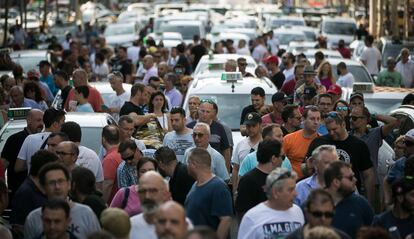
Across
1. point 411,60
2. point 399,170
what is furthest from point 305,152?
point 411,60

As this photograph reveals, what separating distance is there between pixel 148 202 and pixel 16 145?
5183 millimetres

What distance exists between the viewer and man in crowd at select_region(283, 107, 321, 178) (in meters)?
14.5

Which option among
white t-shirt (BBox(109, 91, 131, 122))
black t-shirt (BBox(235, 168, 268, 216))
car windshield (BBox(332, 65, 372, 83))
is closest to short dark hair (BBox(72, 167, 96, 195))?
black t-shirt (BBox(235, 168, 268, 216))

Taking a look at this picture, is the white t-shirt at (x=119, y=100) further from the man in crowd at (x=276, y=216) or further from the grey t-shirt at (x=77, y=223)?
the man in crowd at (x=276, y=216)

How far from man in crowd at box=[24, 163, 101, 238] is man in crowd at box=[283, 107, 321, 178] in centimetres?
391

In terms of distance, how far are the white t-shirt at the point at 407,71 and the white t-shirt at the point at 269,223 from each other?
1895 centimetres

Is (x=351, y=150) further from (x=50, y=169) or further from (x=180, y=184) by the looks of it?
(x=50, y=169)

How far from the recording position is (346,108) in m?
17.0

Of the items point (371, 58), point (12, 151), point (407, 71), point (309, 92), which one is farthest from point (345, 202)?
point (371, 58)

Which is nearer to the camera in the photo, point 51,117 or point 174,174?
point 174,174

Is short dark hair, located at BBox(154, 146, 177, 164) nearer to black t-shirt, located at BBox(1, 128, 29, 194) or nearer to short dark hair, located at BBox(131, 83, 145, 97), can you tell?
black t-shirt, located at BBox(1, 128, 29, 194)

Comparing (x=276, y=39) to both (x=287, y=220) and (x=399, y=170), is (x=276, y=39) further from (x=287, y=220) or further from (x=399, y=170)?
(x=287, y=220)

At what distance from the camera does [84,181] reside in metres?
11.4

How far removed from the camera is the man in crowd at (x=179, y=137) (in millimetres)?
15586
